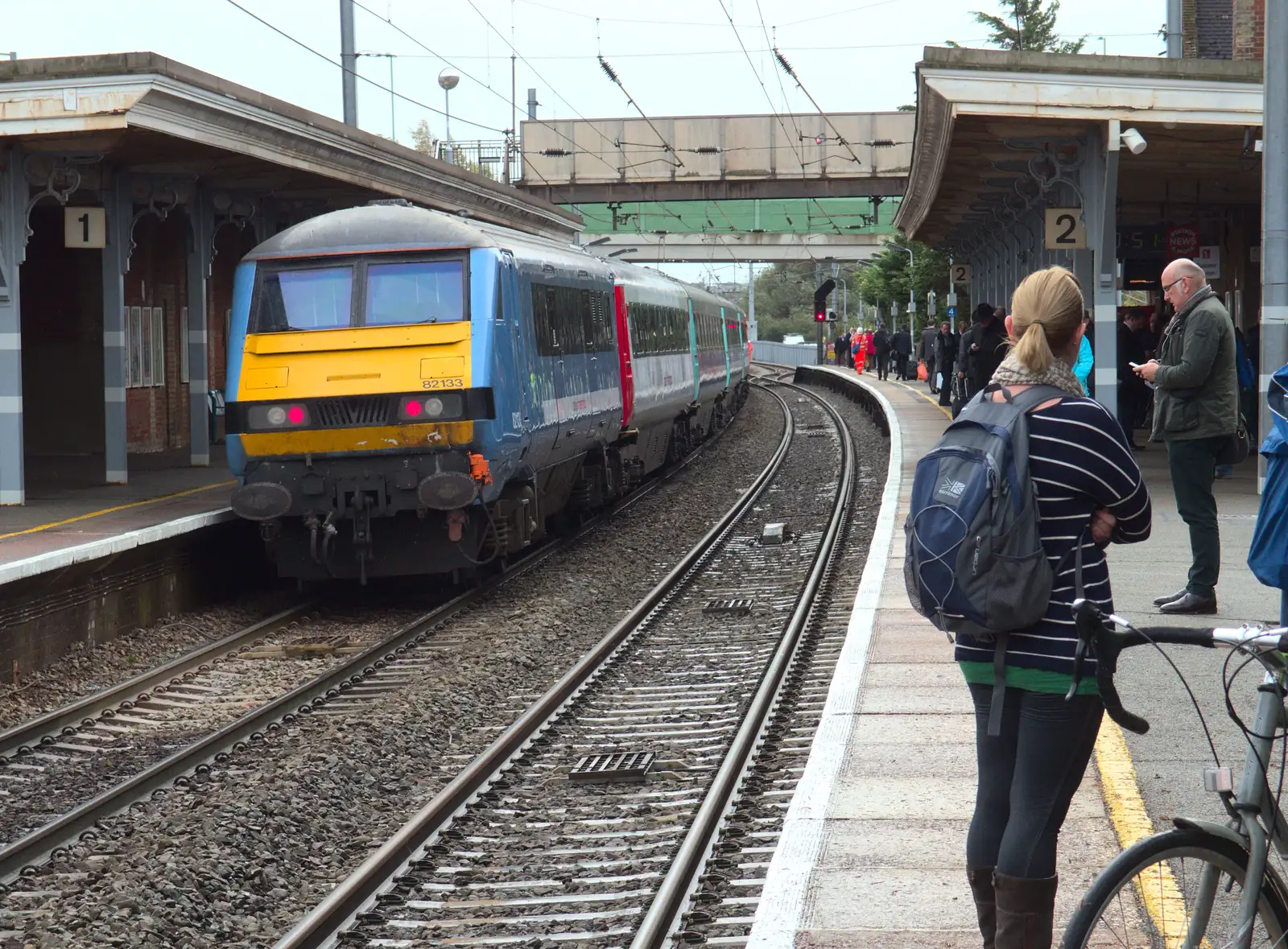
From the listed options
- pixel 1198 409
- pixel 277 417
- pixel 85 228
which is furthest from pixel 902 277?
pixel 1198 409

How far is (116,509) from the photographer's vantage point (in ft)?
46.7

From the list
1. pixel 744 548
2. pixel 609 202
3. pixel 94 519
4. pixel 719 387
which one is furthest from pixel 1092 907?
pixel 609 202

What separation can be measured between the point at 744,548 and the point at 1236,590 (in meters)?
6.63

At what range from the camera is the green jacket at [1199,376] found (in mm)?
8211

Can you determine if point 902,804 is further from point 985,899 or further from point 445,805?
point 445,805

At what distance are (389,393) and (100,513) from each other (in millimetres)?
3576

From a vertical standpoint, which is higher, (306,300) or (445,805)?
(306,300)

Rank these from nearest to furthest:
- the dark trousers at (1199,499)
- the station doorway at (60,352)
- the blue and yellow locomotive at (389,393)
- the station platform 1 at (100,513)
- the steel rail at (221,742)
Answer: the steel rail at (221,742), the dark trousers at (1199,499), the station platform 1 at (100,513), the blue and yellow locomotive at (389,393), the station doorway at (60,352)

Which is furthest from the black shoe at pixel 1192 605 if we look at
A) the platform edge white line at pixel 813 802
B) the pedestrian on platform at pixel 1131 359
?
the pedestrian on platform at pixel 1131 359

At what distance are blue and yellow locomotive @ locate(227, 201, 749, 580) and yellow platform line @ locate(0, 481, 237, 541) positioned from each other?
1.84 metres

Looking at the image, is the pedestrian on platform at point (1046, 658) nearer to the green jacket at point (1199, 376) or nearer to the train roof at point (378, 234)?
the green jacket at point (1199, 376)

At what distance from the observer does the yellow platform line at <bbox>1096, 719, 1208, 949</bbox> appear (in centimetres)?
326

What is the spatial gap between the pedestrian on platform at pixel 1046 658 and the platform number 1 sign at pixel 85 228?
13692 millimetres

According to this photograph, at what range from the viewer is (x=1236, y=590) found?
948cm
